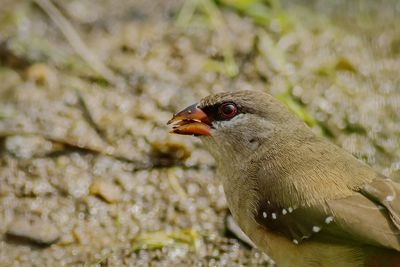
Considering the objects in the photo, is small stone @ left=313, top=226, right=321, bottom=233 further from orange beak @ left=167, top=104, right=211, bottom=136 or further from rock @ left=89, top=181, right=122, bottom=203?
rock @ left=89, top=181, right=122, bottom=203

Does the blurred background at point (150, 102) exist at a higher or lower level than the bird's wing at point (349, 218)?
higher

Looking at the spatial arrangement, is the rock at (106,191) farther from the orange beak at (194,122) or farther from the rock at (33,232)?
the orange beak at (194,122)

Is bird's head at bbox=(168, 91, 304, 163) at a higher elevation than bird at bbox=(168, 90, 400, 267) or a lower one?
higher

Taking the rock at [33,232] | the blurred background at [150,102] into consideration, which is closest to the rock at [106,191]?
the blurred background at [150,102]

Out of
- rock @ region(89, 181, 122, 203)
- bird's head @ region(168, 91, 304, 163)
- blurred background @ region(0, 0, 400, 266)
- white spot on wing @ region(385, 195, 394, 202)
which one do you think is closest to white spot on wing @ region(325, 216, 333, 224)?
white spot on wing @ region(385, 195, 394, 202)

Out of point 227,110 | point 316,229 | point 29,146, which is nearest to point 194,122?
point 227,110

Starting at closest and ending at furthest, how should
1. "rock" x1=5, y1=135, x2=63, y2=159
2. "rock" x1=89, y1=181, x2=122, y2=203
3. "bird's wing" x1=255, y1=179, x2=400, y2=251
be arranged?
"bird's wing" x1=255, y1=179, x2=400, y2=251
"rock" x1=89, y1=181, x2=122, y2=203
"rock" x1=5, y1=135, x2=63, y2=159

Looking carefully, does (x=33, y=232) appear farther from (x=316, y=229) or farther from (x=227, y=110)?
(x=316, y=229)

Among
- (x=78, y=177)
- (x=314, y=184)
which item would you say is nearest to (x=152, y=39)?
(x=78, y=177)
